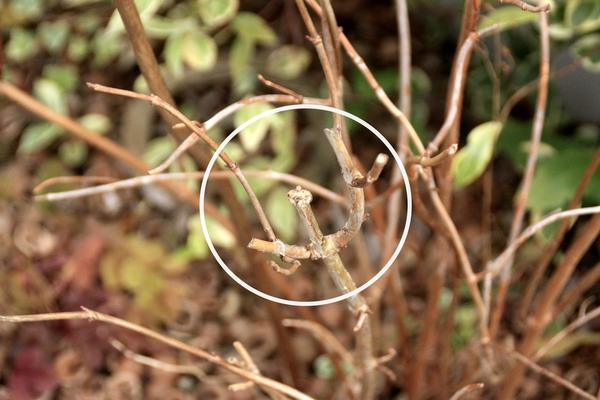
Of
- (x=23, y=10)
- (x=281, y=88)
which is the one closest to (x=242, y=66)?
(x=23, y=10)

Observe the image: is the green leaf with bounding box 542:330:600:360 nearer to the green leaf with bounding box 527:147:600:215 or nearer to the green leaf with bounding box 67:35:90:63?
the green leaf with bounding box 527:147:600:215

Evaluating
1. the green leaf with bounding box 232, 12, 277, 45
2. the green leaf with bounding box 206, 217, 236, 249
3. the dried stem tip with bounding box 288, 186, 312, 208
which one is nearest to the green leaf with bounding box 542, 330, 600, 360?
the green leaf with bounding box 206, 217, 236, 249

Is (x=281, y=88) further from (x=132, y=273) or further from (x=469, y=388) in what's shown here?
A: (x=132, y=273)

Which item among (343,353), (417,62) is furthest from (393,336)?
(417,62)

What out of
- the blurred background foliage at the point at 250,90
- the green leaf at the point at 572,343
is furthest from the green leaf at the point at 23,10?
the green leaf at the point at 572,343

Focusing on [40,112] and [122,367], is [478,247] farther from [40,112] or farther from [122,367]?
[40,112]
